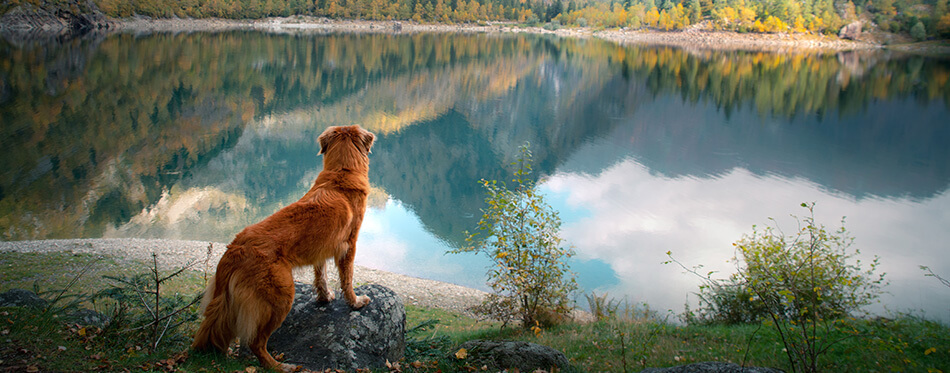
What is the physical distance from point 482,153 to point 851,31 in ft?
439

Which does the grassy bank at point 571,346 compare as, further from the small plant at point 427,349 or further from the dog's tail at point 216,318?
the dog's tail at point 216,318

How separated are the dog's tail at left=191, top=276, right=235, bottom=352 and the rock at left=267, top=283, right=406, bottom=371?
3.51 feet

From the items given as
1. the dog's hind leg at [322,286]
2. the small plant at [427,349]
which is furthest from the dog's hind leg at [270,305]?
the small plant at [427,349]

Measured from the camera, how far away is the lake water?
1955 cm

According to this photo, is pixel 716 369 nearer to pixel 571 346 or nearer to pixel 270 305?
pixel 571 346

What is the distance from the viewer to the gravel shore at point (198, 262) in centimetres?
1417

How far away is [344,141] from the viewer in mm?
5984

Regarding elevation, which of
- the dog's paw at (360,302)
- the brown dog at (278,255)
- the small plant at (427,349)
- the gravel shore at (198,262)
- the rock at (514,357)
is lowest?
the gravel shore at (198,262)

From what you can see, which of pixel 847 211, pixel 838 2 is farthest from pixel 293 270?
pixel 838 2

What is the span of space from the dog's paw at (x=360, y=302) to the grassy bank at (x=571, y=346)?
96 centimetres

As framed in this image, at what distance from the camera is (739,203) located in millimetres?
24844

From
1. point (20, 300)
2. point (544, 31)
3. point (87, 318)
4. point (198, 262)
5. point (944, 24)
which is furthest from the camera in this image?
point (544, 31)

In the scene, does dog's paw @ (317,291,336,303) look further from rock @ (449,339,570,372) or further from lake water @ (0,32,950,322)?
lake water @ (0,32,950,322)

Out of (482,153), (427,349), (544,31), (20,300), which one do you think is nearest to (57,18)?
(482,153)
